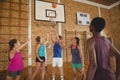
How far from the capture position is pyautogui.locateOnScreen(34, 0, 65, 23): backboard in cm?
665

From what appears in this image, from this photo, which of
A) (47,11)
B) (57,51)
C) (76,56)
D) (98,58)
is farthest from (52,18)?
(98,58)

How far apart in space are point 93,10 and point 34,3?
385 cm

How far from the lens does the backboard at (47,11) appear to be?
6.65 metres

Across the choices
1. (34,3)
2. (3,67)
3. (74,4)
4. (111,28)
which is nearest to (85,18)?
(74,4)

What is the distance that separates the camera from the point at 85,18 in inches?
328

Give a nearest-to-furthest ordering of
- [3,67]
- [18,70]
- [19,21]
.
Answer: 1. [18,70]
2. [3,67]
3. [19,21]

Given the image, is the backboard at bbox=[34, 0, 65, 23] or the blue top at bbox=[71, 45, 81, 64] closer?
the blue top at bbox=[71, 45, 81, 64]

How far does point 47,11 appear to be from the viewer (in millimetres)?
6828

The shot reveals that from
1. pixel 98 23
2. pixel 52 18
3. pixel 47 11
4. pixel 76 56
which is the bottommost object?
pixel 76 56

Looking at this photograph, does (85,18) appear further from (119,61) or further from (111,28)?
(119,61)

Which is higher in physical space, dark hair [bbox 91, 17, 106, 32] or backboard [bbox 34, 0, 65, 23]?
backboard [bbox 34, 0, 65, 23]

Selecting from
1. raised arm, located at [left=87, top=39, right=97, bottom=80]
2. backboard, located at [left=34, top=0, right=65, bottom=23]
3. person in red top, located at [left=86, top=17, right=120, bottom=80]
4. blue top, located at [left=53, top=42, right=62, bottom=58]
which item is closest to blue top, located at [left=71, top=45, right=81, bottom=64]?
blue top, located at [left=53, top=42, right=62, bottom=58]

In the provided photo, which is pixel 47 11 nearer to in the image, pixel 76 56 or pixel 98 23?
pixel 76 56

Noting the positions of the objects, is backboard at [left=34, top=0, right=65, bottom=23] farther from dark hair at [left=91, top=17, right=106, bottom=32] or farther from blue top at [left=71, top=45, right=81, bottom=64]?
dark hair at [left=91, top=17, right=106, bottom=32]
